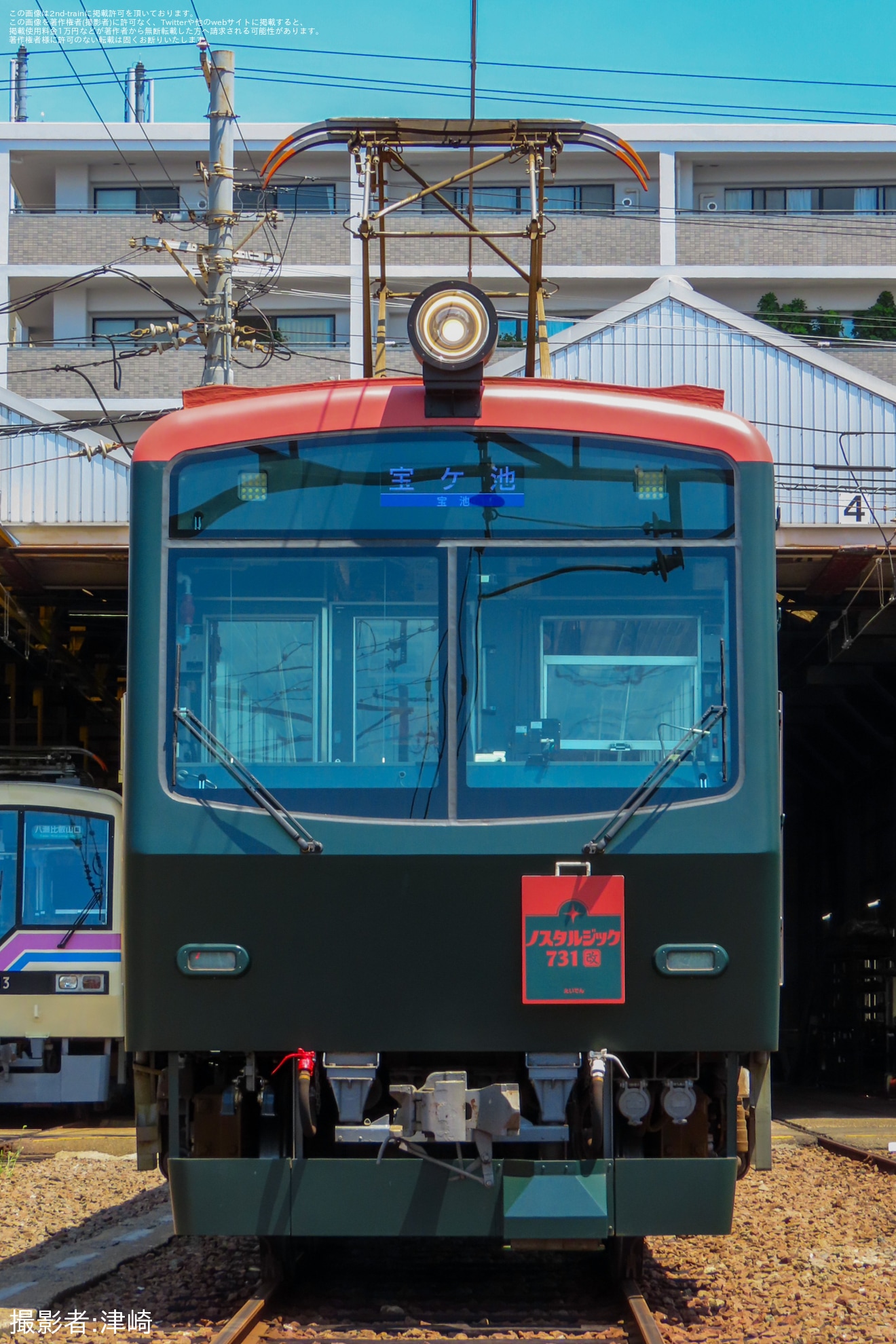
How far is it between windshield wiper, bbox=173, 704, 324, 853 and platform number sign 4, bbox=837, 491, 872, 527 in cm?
1096

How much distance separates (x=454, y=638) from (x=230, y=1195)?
186 cm

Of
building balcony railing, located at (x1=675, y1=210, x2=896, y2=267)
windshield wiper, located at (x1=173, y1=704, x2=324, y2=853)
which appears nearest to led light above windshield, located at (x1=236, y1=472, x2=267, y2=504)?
windshield wiper, located at (x1=173, y1=704, x2=324, y2=853)

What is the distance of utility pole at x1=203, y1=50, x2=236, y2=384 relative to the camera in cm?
1472

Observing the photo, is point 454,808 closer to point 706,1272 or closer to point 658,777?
point 658,777

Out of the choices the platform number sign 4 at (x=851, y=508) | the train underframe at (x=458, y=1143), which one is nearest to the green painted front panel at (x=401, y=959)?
the train underframe at (x=458, y=1143)

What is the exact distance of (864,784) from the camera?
1958 centimetres

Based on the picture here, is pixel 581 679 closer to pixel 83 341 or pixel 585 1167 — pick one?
pixel 585 1167

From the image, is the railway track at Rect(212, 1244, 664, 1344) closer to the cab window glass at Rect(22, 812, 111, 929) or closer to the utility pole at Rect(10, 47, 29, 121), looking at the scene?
the cab window glass at Rect(22, 812, 111, 929)

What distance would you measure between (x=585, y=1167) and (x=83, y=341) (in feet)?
94.3

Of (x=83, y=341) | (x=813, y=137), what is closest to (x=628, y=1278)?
(x=83, y=341)

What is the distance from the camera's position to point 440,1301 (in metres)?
5.58

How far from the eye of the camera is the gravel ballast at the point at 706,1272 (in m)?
5.22

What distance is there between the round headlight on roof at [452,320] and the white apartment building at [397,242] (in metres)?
25.8

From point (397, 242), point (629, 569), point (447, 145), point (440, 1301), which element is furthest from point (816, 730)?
point (629, 569)
